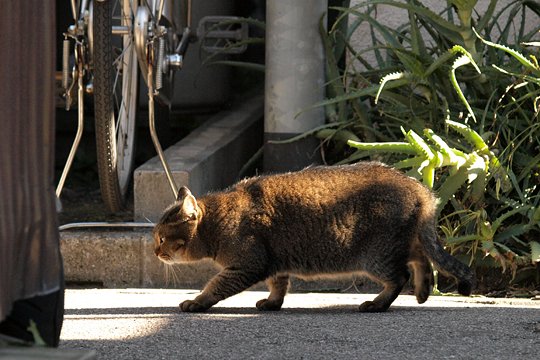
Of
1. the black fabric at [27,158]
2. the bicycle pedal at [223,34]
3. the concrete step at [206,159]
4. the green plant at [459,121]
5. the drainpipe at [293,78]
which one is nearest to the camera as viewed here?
the black fabric at [27,158]

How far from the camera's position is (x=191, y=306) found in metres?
3.86

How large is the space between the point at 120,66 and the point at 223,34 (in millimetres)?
1027

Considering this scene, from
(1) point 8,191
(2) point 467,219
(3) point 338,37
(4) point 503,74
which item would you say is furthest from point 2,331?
(3) point 338,37

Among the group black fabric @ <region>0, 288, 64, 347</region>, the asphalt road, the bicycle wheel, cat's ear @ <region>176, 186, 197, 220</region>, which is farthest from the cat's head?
black fabric @ <region>0, 288, 64, 347</region>

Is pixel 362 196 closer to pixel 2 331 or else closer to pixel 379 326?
pixel 379 326

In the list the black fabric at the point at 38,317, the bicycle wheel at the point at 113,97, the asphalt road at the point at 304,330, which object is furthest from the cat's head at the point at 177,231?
the black fabric at the point at 38,317

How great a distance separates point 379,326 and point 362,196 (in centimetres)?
62

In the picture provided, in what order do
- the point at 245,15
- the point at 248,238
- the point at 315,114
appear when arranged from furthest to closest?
the point at 245,15, the point at 315,114, the point at 248,238

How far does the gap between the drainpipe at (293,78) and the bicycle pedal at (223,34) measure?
0.31 m

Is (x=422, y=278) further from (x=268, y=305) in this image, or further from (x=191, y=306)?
(x=191, y=306)

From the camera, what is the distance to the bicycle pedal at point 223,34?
5734mm

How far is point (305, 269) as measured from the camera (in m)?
4.06

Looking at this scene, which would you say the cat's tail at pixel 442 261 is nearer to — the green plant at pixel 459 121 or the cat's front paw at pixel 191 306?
the green plant at pixel 459 121

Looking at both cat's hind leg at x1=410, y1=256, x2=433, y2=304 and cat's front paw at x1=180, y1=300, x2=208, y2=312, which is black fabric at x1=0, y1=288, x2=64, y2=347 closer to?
cat's front paw at x1=180, y1=300, x2=208, y2=312
